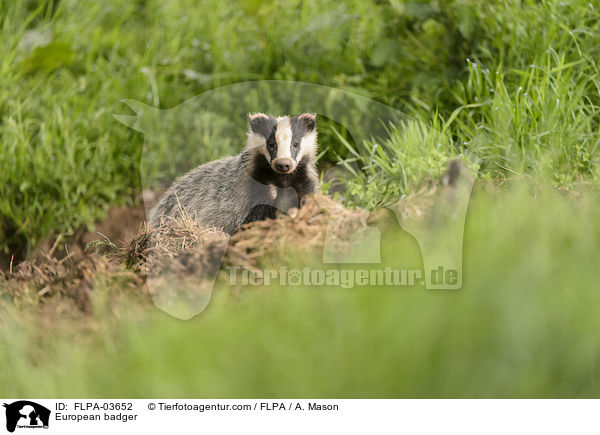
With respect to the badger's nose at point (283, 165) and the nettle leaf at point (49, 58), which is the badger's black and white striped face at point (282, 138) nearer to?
the badger's nose at point (283, 165)

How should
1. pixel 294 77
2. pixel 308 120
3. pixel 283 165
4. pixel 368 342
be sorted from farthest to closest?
pixel 294 77 → pixel 308 120 → pixel 283 165 → pixel 368 342

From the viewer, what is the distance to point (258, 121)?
2.21 meters

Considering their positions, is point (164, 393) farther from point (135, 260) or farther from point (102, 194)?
point (102, 194)

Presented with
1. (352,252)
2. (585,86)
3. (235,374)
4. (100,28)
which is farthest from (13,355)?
(100,28)

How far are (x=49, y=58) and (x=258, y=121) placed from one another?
113 inches

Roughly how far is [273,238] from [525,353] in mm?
931

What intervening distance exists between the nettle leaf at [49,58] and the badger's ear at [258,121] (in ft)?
9.28

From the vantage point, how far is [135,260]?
7.03 feet
